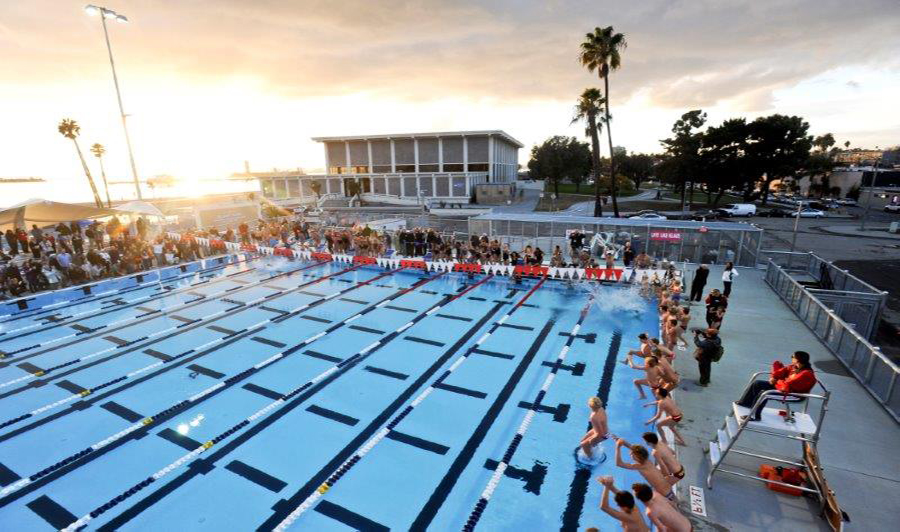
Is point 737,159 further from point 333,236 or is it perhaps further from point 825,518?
point 825,518

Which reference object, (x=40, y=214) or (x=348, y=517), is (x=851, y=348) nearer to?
(x=348, y=517)

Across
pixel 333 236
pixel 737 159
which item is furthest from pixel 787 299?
pixel 737 159

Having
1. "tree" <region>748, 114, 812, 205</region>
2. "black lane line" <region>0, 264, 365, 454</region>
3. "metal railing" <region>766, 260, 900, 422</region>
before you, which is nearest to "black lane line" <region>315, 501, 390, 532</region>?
Answer: "black lane line" <region>0, 264, 365, 454</region>

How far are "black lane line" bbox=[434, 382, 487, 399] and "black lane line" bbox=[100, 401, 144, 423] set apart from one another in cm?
659

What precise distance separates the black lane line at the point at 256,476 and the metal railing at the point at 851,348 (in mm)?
11067

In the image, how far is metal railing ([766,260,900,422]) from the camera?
721cm

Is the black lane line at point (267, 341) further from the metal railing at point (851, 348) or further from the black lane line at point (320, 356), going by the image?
the metal railing at point (851, 348)

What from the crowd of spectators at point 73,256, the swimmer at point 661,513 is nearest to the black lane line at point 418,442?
the swimmer at point 661,513

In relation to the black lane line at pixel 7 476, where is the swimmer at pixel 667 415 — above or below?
above

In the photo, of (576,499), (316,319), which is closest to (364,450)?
(576,499)

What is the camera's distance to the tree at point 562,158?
65.2 metres

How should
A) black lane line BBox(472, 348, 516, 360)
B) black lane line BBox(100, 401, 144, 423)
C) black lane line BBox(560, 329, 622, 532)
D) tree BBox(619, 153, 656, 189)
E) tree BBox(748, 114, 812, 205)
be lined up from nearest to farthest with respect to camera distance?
black lane line BBox(560, 329, 622, 532), black lane line BBox(100, 401, 144, 423), black lane line BBox(472, 348, 516, 360), tree BBox(748, 114, 812, 205), tree BBox(619, 153, 656, 189)

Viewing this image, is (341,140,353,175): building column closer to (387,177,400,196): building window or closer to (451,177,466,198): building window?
(387,177,400,196): building window

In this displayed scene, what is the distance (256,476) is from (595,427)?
5892mm
